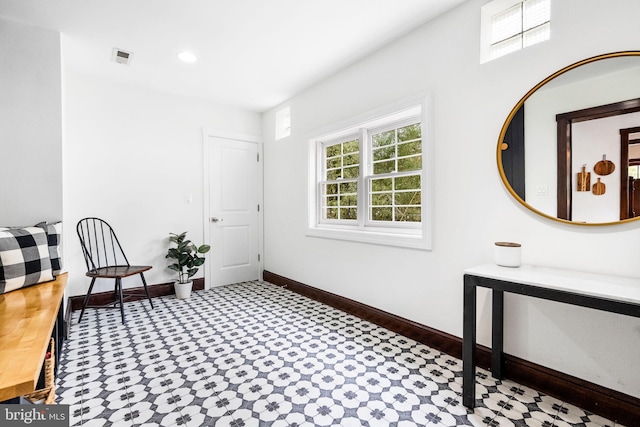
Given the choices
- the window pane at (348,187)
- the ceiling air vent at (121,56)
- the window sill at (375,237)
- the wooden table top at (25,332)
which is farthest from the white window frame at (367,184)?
the wooden table top at (25,332)

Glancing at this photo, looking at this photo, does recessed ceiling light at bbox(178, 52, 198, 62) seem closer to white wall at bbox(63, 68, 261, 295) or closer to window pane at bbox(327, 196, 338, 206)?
white wall at bbox(63, 68, 261, 295)

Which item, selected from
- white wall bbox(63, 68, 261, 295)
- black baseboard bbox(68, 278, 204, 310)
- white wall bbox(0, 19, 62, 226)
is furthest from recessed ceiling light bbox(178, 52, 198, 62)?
black baseboard bbox(68, 278, 204, 310)

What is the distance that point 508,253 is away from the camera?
5.72 feet

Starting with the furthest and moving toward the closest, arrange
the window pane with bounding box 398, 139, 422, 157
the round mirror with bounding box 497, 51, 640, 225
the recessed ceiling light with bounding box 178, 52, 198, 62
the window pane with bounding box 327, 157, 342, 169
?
the window pane with bounding box 327, 157, 342, 169 → the recessed ceiling light with bounding box 178, 52, 198, 62 → the window pane with bounding box 398, 139, 422, 157 → the round mirror with bounding box 497, 51, 640, 225

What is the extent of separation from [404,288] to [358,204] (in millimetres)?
1021

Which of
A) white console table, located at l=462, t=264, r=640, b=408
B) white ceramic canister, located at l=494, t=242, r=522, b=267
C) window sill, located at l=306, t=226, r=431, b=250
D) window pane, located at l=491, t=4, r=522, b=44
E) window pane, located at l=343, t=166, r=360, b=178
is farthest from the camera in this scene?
window pane, located at l=343, t=166, r=360, b=178

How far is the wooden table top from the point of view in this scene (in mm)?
912

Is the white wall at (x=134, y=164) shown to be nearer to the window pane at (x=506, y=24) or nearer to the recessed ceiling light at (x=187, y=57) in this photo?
the recessed ceiling light at (x=187, y=57)

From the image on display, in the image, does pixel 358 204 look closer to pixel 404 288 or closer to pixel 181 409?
pixel 404 288

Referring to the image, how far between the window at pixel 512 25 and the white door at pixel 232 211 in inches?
127

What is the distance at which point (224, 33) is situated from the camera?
2.52 metres

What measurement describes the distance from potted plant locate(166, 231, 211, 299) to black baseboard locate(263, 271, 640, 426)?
7.18ft

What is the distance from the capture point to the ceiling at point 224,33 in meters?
2.18

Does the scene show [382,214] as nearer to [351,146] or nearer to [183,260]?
[351,146]
